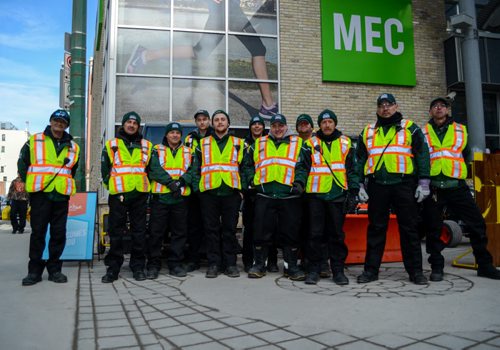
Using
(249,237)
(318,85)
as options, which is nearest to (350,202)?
(249,237)

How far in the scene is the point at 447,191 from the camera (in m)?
5.21

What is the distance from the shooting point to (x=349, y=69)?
12203 millimetres

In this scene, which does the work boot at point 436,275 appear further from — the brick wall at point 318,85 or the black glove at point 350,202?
the brick wall at point 318,85

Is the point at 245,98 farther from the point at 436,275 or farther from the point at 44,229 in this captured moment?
the point at 436,275

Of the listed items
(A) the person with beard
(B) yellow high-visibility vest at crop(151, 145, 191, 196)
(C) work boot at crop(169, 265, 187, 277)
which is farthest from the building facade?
(C) work boot at crop(169, 265, 187, 277)

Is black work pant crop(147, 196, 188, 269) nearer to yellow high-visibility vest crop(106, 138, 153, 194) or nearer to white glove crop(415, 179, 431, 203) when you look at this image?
yellow high-visibility vest crop(106, 138, 153, 194)

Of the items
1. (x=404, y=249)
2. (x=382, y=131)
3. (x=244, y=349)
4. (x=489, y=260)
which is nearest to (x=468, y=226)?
(x=489, y=260)

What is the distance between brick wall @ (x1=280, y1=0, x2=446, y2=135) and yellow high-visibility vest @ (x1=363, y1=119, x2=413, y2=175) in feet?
22.9

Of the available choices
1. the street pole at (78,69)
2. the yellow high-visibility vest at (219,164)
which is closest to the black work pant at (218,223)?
the yellow high-visibility vest at (219,164)

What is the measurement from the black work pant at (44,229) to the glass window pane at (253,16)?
8658mm

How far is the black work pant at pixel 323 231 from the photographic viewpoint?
5141 millimetres

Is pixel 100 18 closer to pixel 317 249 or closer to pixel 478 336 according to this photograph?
pixel 317 249

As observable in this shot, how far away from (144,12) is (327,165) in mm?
8816

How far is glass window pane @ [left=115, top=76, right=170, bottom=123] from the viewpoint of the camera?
11.5 metres
